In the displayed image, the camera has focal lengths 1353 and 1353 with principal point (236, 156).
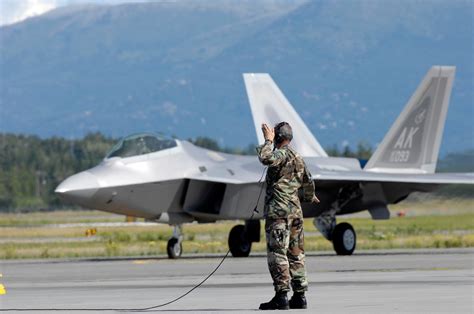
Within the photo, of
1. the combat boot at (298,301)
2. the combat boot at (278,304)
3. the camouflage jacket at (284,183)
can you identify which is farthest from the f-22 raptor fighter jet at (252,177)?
the combat boot at (278,304)

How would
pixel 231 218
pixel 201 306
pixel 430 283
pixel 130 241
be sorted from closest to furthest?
pixel 201 306 < pixel 430 283 < pixel 231 218 < pixel 130 241

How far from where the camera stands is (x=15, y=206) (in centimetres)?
8650

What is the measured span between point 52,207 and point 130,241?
169ft

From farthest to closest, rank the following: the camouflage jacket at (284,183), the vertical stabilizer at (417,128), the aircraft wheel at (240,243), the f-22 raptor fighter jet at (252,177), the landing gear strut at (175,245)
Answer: the vertical stabilizer at (417,128)
the aircraft wheel at (240,243)
the landing gear strut at (175,245)
the f-22 raptor fighter jet at (252,177)
the camouflage jacket at (284,183)

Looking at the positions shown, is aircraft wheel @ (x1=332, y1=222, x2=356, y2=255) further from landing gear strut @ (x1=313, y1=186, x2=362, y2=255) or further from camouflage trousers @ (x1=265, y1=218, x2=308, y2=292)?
camouflage trousers @ (x1=265, y1=218, x2=308, y2=292)

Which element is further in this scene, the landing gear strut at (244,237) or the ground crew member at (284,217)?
the landing gear strut at (244,237)

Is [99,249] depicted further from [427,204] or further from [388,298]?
[388,298]

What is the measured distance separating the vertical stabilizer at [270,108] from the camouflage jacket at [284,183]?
15709 millimetres

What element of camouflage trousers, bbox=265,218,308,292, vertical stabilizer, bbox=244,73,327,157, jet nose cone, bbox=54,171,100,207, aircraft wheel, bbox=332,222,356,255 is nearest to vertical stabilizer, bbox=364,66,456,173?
vertical stabilizer, bbox=244,73,327,157

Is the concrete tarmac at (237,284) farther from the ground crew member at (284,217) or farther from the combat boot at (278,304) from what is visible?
the ground crew member at (284,217)

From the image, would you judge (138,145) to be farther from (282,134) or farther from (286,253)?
(286,253)

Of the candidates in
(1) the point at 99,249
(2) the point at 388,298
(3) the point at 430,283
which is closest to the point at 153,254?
(1) the point at 99,249

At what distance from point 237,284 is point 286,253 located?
3984mm

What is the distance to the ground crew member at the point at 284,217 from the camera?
12.9 m
